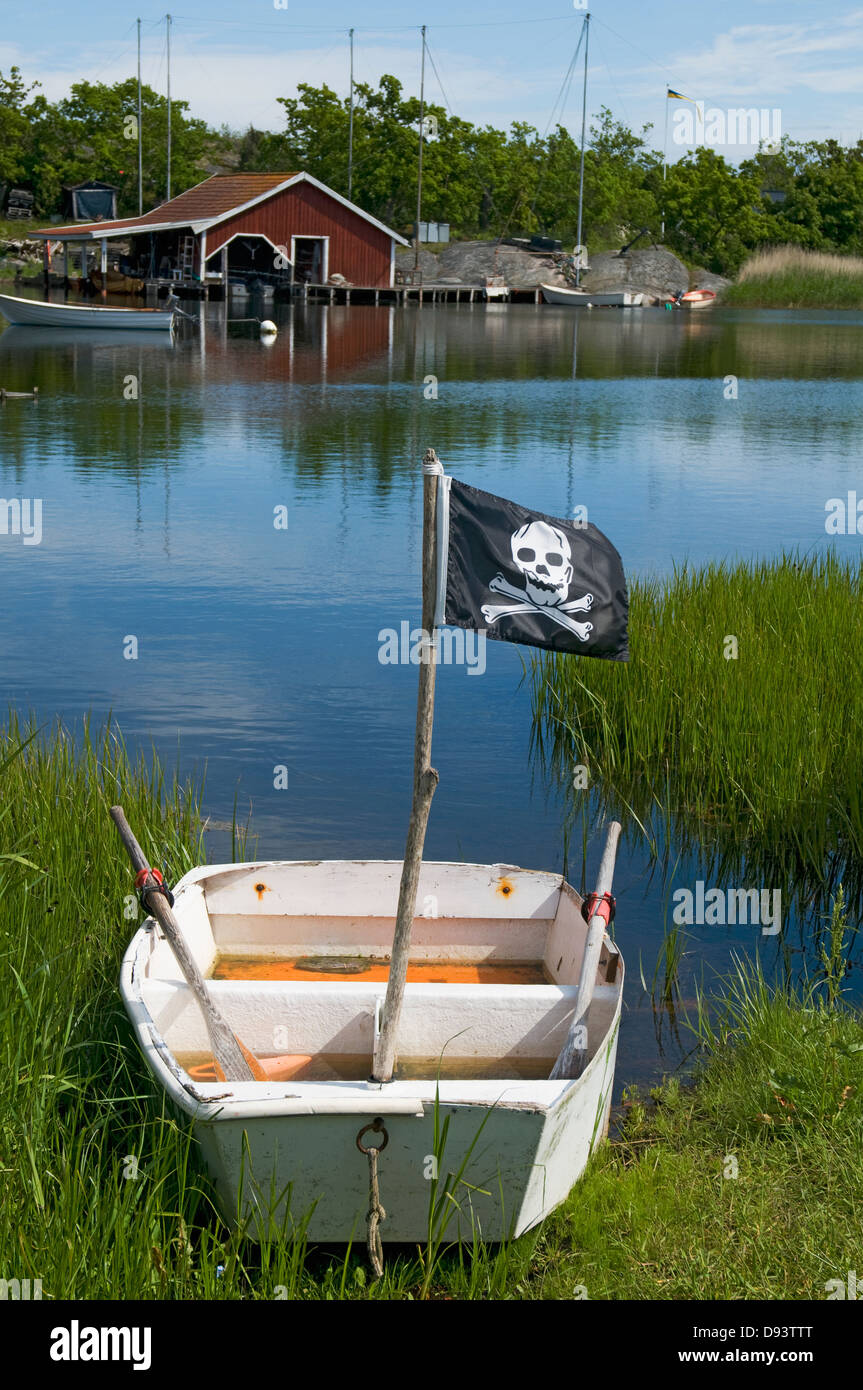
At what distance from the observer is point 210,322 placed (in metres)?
54.2

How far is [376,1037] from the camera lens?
571cm

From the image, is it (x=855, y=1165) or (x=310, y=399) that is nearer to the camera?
(x=855, y=1165)

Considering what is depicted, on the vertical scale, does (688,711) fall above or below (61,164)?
below

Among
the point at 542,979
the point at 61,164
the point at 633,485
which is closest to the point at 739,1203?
the point at 542,979

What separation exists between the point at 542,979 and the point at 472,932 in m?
0.42

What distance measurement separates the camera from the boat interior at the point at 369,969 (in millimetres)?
6090

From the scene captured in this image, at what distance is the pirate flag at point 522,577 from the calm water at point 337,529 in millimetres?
2477

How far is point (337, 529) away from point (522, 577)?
14.8m

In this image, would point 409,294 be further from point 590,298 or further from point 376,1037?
point 376,1037

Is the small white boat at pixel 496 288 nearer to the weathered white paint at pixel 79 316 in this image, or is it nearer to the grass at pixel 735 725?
the weathered white paint at pixel 79 316

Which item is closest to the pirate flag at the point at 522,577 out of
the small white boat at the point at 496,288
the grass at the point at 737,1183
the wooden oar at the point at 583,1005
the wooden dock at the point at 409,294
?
the wooden oar at the point at 583,1005

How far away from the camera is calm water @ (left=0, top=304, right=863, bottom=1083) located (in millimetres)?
10641
